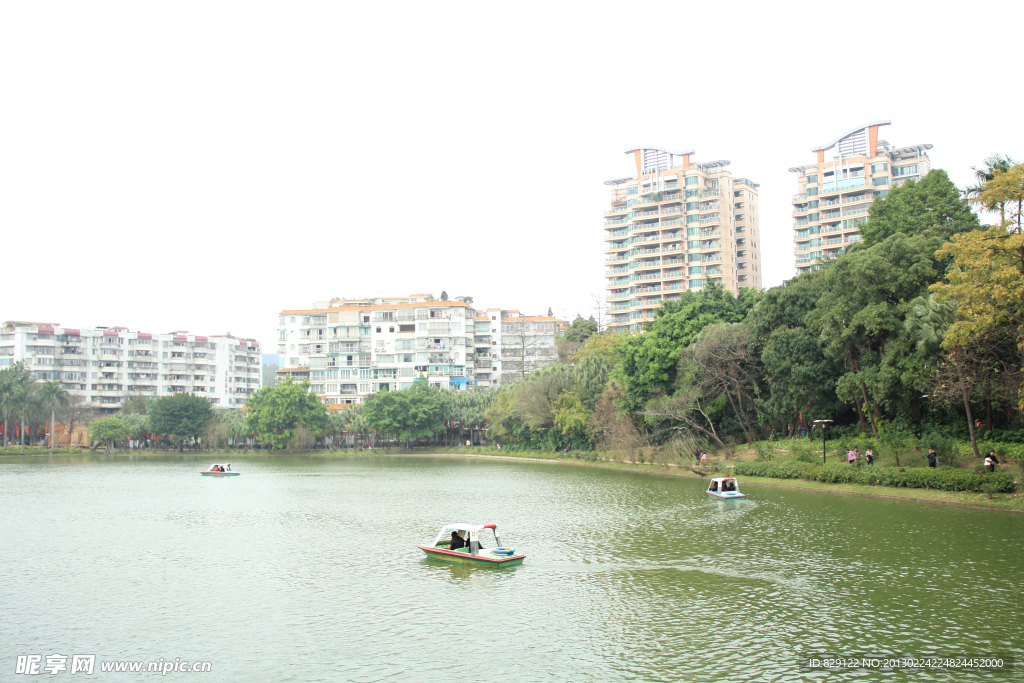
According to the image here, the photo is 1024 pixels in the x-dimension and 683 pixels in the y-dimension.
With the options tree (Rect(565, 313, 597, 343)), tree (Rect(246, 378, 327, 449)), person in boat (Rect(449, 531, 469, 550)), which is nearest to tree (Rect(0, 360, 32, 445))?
tree (Rect(246, 378, 327, 449))

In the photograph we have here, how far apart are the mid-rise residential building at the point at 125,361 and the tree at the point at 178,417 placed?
45.1 metres

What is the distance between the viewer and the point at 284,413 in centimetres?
9856

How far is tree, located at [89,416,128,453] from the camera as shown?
343 feet

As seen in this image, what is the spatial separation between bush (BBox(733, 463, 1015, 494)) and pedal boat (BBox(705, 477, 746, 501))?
5514 mm

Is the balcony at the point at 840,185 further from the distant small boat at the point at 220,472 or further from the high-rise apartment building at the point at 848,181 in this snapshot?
the distant small boat at the point at 220,472

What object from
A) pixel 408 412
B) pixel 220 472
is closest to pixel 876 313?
pixel 220 472

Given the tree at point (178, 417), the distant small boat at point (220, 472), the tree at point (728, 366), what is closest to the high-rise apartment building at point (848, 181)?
the tree at point (728, 366)

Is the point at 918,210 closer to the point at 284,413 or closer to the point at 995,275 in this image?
the point at 995,275

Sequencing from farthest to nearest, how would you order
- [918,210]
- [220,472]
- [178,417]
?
1. [178,417]
2. [220,472]
3. [918,210]

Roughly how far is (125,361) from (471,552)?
142 m

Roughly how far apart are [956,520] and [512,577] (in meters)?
18.9

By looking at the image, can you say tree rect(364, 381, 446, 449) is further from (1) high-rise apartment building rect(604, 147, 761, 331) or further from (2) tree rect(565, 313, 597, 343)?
(1) high-rise apartment building rect(604, 147, 761, 331)

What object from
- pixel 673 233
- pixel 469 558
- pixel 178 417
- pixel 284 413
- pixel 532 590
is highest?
pixel 673 233

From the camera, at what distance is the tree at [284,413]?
99.0 metres
